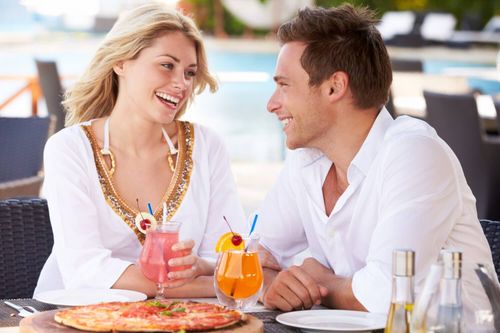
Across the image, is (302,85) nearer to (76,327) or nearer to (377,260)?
(377,260)

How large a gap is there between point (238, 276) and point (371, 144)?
23.3 inches

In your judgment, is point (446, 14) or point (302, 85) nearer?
point (302, 85)

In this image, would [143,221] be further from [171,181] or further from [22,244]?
[22,244]

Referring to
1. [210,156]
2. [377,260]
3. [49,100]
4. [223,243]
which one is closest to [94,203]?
[210,156]

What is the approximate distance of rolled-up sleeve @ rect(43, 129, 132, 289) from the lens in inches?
103

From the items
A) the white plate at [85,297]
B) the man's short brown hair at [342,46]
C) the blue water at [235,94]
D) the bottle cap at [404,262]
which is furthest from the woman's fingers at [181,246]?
the blue water at [235,94]

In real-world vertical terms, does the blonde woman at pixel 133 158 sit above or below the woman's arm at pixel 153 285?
above

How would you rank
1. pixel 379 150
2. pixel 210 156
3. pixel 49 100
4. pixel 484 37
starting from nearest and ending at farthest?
pixel 379 150, pixel 210 156, pixel 49 100, pixel 484 37

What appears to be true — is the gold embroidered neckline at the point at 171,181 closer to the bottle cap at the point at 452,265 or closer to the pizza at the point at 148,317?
the pizza at the point at 148,317

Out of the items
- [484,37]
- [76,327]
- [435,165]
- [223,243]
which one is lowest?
[76,327]

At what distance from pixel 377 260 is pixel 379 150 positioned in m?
0.34

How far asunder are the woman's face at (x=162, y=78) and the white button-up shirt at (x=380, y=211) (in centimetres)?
42

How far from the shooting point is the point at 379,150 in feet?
8.19

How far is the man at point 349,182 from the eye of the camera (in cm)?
229
